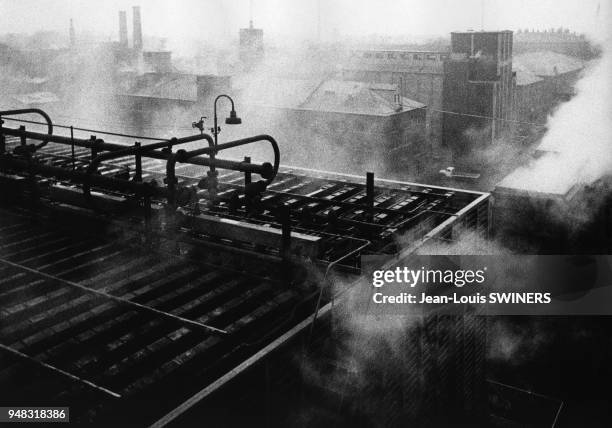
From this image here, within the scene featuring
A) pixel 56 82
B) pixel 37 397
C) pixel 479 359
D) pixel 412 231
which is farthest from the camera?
pixel 56 82

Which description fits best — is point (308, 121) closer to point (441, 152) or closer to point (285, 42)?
point (441, 152)

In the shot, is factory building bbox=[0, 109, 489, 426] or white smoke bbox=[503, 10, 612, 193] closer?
factory building bbox=[0, 109, 489, 426]

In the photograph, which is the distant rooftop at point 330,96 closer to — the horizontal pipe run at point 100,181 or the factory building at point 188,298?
the factory building at point 188,298

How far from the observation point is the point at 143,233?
8266 mm

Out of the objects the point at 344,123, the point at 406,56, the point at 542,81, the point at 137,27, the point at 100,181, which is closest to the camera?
the point at 100,181

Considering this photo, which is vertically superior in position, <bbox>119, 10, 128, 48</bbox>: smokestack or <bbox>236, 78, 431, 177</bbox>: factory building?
<bbox>119, 10, 128, 48</bbox>: smokestack

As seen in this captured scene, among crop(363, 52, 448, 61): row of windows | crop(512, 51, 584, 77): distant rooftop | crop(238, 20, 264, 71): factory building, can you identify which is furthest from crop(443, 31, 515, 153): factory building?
crop(238, 20, 264, 71): factory building

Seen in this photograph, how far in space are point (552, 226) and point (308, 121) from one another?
67.8ft

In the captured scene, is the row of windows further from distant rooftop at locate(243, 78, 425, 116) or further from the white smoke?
the white smoke

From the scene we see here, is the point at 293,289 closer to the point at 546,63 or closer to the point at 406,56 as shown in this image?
the point at 406,56

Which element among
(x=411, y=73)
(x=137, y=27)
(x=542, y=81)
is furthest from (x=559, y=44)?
(x=137, y=27)

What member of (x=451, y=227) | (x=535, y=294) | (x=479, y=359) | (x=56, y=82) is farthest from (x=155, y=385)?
(x=56, y=82)

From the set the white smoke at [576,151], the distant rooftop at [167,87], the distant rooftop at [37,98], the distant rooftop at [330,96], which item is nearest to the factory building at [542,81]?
the distant rooftop at [330,96]

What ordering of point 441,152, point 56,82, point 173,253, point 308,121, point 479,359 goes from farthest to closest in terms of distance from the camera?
point 56,82 < point 441,152 < point 308,121 < point 479,359 < point 173,253
